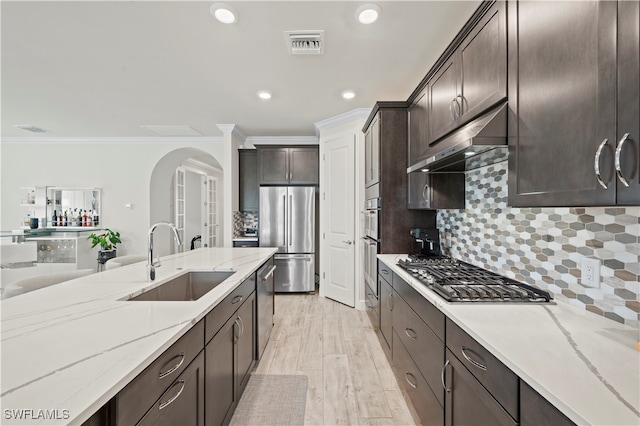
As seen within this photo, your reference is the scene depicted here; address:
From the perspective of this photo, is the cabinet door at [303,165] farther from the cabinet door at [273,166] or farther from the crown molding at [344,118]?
the crown molding at [344,118]

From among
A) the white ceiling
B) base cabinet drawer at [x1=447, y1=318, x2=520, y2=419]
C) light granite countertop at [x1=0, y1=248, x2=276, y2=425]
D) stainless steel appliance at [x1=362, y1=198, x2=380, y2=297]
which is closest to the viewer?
light granite countertop at [x1=0, y1=248, x2=276, y2=425]

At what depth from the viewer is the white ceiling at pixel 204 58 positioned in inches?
74.9

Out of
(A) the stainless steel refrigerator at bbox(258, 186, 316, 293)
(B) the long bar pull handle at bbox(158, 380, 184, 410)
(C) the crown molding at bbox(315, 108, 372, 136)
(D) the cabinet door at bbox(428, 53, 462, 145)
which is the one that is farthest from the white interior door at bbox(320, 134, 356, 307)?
(B) the long bar pull handle at bbox(158, 380, 184, 410)

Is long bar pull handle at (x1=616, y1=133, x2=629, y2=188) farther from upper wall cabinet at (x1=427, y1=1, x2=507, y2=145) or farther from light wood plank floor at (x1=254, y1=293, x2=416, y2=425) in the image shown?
light wood plank floor at (x1=254, y1=293, x2=416, y2=425)

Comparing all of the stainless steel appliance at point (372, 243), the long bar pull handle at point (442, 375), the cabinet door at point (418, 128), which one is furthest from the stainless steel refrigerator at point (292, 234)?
the long bar pull handle at point (442, 375)

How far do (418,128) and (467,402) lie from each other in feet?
6.67

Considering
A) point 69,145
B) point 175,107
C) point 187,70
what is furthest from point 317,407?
point 69,145

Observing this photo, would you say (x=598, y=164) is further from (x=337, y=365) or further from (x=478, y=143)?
(x=337, y=365)

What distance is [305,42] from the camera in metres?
2.22

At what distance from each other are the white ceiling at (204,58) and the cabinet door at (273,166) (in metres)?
0.77

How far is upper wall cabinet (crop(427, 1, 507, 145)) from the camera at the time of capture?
131 cm

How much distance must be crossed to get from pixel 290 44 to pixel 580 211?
87.1 inches

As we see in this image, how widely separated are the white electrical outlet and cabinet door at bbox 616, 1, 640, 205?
0.55 m

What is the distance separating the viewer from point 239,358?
1.74 meters
